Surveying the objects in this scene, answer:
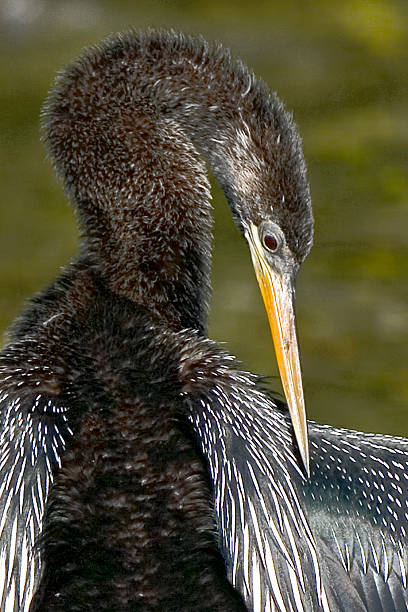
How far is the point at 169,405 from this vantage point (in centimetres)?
294

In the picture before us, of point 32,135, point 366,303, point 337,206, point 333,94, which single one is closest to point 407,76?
point 333,94

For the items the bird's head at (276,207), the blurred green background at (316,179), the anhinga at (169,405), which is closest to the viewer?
the anhinga at (169,405)

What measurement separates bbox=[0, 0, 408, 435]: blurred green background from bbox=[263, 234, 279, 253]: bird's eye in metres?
3.80

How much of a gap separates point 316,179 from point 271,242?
531cm

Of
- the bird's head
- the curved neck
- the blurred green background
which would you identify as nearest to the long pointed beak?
the bird's head

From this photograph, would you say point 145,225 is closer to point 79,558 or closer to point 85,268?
point 85,268

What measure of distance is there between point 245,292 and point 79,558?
4994 mm

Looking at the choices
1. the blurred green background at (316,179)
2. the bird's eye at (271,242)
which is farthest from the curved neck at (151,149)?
the blurred green background at (316,179)

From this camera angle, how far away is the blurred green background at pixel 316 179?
7395mm

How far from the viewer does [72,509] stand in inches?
112

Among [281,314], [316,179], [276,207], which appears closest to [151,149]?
[276,207]

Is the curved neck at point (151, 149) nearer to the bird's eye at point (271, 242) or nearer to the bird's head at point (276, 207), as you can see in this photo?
the bird's head at point (276, 207)

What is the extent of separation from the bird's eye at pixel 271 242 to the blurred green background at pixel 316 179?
12.5ft

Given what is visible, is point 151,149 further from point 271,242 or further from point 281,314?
point 281,314
